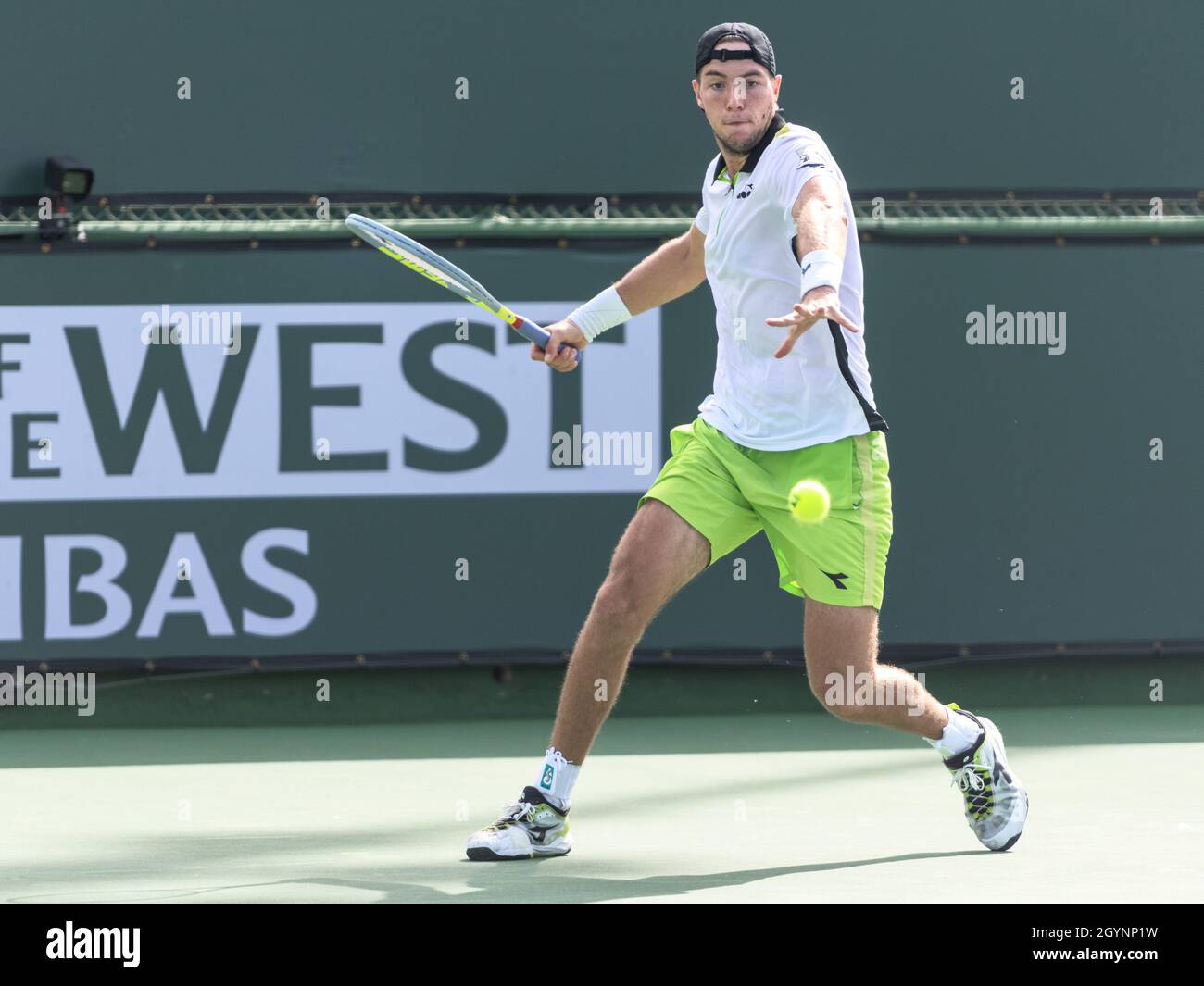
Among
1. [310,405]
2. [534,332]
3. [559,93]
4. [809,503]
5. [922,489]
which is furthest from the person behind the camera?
[559,93]

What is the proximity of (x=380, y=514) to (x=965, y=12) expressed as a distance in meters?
2.84

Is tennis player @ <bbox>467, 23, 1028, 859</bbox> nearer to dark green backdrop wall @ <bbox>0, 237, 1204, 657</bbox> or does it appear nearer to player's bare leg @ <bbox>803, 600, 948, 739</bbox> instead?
player's bare leg @ <bbox>803, 600, 948, 739</bbox>

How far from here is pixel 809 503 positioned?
15.0ft

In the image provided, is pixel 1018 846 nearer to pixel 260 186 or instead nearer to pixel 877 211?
pixel 877 211

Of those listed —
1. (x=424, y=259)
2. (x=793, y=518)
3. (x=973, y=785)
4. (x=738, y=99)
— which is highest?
(x=738, y=99)

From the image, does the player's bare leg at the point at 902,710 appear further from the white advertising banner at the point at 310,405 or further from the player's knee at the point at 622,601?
the white advertising banner at the point at 310,405

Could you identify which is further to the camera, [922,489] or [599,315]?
[922,489]

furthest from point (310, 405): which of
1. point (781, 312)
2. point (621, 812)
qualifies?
point (781, 312)

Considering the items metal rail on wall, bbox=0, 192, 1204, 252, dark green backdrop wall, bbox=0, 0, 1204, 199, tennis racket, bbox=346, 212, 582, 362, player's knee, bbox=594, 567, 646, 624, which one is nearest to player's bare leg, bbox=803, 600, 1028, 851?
player's knee, bbox=594, 567, 646, 624

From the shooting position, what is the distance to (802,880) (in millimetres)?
4422

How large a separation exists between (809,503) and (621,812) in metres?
1.28

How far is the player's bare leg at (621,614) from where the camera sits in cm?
473

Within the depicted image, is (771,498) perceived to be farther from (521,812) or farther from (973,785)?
(521,812)

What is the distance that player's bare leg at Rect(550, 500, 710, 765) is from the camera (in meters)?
4.73
